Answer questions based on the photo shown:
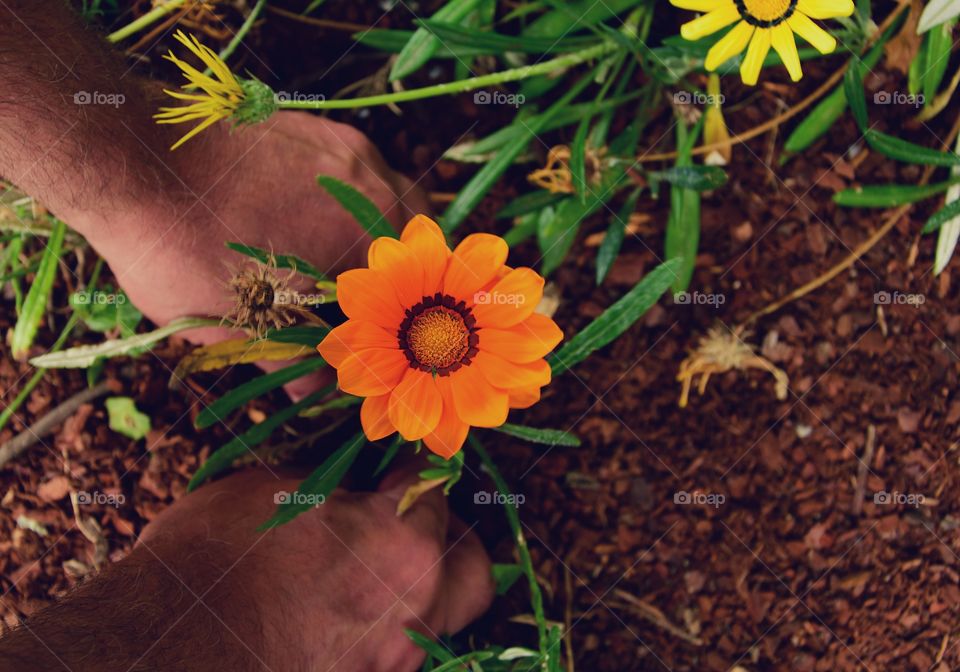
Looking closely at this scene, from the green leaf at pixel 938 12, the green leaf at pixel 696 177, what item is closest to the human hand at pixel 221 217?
the green leaf at pixel 696 177

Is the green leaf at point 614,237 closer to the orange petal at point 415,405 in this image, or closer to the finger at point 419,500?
the finger at point 419,500

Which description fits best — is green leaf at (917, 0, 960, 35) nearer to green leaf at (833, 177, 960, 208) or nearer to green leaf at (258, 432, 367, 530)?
green leaf at (833, 177, 960, 208)

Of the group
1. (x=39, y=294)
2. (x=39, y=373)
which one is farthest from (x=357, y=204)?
(x=39, y=373)

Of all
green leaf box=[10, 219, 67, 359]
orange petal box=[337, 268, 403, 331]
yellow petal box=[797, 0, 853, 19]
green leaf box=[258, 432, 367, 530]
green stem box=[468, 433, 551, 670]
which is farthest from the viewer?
green leaf box=[10, 219, 67, 359]

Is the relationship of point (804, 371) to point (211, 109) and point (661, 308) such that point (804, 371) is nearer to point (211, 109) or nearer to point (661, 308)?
point (661, 308)

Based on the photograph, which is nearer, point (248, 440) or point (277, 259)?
point (277, 259)

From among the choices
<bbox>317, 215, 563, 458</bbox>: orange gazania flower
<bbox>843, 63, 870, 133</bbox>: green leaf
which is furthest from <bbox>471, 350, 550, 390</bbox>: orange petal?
<bbox>843, 63, 870, 133</bbox>: green leaf

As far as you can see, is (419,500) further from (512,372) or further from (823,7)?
(823,7)
